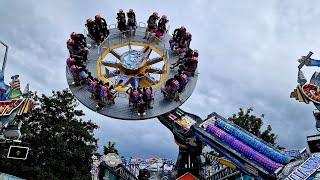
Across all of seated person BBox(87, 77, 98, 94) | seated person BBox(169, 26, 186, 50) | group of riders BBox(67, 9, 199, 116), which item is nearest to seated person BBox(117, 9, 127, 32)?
group of riders BBox(67, 9, 199, 116)

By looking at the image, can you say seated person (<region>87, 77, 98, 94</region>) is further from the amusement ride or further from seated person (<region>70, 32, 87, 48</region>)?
seated person (<region>70, 32, 87, 48</region>)

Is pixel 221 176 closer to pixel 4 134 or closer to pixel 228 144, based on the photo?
pixel 228 144

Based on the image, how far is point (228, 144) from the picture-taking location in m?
14.5

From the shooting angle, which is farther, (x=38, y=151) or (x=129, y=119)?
(x=38, y=151)

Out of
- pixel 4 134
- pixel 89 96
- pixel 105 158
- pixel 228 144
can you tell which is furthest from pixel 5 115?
pixel 228 144

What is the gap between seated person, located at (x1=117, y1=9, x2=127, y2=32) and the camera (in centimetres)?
2128

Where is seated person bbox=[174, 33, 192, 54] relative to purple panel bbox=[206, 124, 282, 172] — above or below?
above

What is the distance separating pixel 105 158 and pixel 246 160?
8.03m

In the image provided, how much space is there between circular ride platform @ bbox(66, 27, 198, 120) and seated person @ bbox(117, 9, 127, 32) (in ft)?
1.08

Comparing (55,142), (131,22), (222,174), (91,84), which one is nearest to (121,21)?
(131,22)

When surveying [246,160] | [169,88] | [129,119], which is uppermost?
[169,88]

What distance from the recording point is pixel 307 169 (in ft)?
40.4

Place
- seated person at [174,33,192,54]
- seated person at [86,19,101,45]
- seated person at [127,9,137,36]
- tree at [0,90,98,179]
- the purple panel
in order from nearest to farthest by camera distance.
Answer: the purple panel < seated person at [174,33,192,54] < seated person at [86,19,101,45] < seated person at [127,9,137,36] < tree at [0,90,98,179]

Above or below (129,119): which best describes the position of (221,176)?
below
